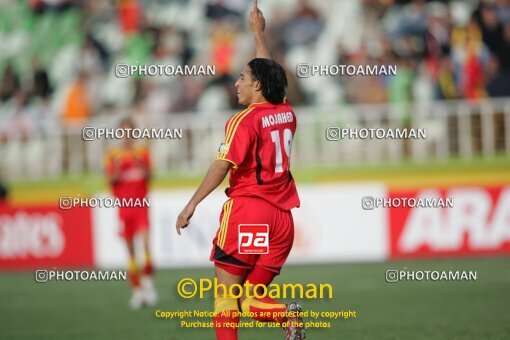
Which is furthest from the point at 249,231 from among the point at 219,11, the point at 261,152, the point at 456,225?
the point at 219,11

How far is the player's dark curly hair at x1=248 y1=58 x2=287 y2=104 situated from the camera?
7719 millimetres

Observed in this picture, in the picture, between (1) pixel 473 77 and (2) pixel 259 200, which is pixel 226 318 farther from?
(1) pixel 473 77

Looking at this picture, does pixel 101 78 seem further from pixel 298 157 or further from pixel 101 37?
pixel 298 157

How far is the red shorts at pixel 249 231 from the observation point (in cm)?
763

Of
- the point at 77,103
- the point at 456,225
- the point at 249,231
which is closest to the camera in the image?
the point at 249,231

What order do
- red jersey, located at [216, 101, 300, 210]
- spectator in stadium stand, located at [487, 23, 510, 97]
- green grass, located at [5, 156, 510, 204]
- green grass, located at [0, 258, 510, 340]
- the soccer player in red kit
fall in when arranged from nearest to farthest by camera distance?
red jersey, located at [216, 101, 300, 210] → the soccer player in red kit → green grass, located at [0, 258, 510, 340] → green grass, located at [5, 156, 510, 204] → spectator in stadium stand, located at [487, 23, 510, 97]

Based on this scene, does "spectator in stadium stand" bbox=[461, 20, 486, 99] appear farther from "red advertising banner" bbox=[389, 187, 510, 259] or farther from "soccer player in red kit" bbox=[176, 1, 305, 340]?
"soccer player in red kit" bbox=[176, 1, 305, 340]

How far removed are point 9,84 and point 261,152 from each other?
15084 mm

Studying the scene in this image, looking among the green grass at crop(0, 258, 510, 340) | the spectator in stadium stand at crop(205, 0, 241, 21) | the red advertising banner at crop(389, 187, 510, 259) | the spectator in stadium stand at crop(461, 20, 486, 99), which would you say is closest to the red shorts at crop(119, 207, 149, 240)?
the green grass at crop(0, 258, 510, 340)

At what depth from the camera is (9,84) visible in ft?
71.2

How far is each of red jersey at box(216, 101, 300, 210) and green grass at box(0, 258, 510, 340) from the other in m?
3.15

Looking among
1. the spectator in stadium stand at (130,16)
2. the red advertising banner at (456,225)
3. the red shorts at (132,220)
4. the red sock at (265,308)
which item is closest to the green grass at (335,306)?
the red advertising banner at (456,225)

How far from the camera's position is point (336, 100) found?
1962 centimetres

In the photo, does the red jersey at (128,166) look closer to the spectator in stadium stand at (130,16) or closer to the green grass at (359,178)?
the green grass at (359,178)
